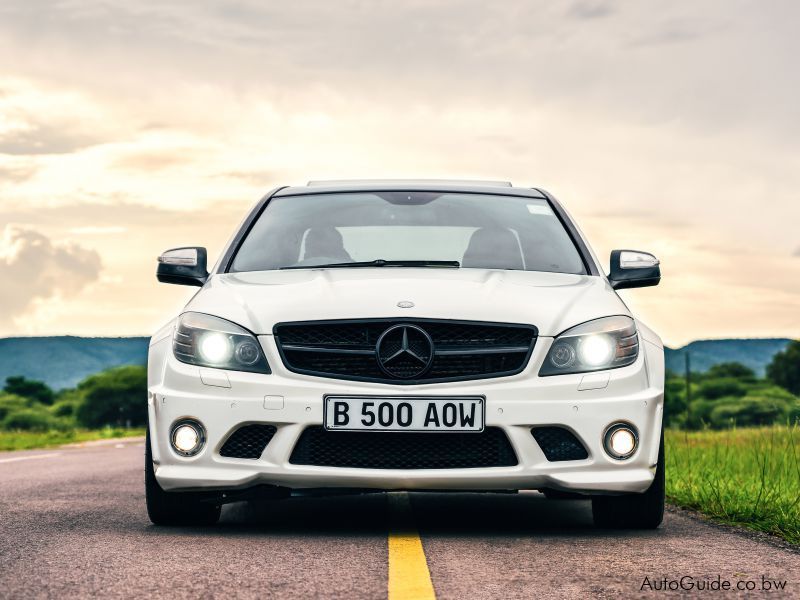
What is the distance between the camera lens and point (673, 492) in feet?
24.3

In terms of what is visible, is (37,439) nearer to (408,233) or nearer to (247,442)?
(408,233)

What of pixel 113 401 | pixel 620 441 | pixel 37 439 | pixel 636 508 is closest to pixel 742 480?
pixel 636 508

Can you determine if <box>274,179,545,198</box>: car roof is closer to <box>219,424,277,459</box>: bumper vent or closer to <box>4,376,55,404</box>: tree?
<box>219,424,277,459</box>: bumper vent

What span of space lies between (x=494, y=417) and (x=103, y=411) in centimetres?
14283

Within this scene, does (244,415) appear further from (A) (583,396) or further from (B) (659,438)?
(B) (659,438)

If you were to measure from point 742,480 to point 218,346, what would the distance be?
4.17 metres

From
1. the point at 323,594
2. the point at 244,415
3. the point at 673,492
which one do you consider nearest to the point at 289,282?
the point at 244,415

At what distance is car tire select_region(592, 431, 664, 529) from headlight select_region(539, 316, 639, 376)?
466 millimetres

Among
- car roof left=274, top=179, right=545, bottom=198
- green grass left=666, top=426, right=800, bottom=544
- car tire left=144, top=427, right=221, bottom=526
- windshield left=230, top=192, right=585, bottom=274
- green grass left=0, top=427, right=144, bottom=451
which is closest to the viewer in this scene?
car tire left=144, top=427, right=221, bottom=526

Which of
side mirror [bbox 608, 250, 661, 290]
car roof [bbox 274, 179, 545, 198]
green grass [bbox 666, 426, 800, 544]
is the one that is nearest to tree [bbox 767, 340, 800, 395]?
green grass [bbox 666, 426, 800, 544]

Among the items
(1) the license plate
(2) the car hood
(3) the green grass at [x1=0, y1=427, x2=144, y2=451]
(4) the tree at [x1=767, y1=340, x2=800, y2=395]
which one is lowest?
(4) the tree at [x1=767, y1=340, x2=800, y2=395]

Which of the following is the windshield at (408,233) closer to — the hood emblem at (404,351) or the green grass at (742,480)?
the hood emblem at (404,351)

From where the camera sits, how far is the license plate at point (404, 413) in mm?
4961

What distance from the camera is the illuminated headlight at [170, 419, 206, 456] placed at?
5.14 m
